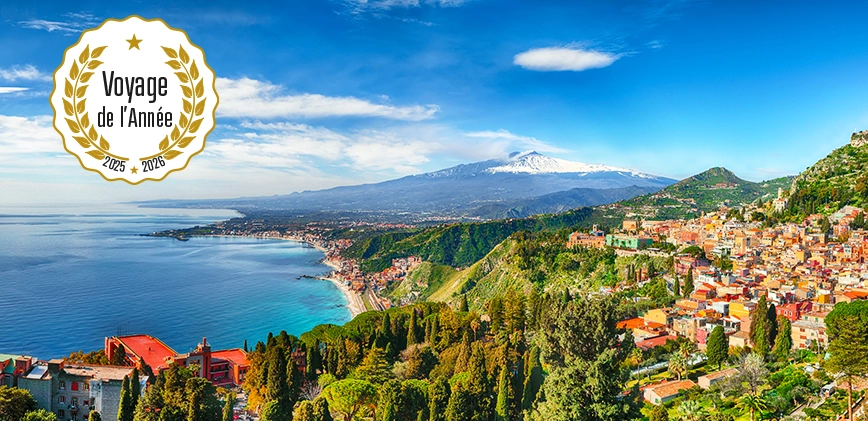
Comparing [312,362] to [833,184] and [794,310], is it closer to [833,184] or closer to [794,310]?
[794,310]

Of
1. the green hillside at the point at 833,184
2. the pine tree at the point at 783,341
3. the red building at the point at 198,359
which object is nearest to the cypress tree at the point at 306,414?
the red building at the point at 198,359

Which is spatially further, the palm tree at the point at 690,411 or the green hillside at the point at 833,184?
the green hillside at the point at 833,184

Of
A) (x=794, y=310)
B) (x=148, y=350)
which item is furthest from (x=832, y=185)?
(x=148, y=350)

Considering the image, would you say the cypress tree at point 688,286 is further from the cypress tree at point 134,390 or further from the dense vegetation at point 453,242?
the dense vegetation at point 453,242

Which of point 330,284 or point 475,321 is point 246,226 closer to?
point 330,284

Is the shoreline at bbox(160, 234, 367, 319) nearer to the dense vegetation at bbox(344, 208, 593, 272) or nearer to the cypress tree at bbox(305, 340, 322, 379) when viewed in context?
the dense vegetation at bbox(344, 208, 593, 272)

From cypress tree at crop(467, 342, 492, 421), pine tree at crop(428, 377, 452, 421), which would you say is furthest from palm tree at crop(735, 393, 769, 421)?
pine tree at crop(428, 377, 452, 421)
